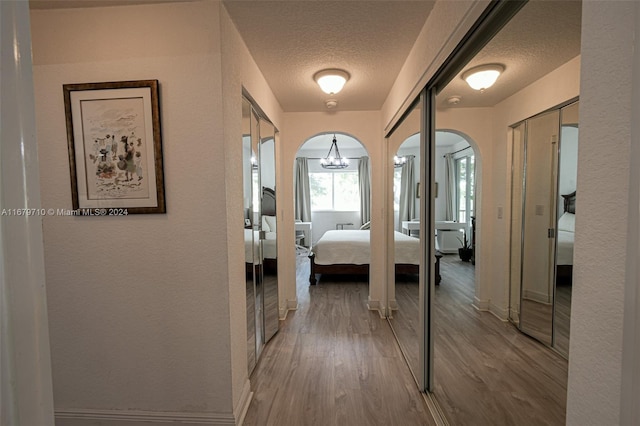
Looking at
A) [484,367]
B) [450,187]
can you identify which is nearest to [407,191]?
[450,187]

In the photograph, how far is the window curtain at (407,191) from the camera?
228 cm

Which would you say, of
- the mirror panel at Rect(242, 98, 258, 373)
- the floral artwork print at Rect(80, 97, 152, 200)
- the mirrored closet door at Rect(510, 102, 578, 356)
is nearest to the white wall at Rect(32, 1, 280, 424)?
the floral artwork print at Rect(80, 97, 152, 200)

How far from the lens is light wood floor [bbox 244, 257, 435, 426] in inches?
70.3

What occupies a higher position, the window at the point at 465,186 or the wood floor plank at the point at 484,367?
the window at the point at 465,186

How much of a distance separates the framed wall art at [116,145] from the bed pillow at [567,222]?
1760 mm

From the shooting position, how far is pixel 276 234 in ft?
9.84

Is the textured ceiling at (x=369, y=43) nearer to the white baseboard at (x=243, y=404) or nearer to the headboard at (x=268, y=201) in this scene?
the headboard at (x=268, y=201)

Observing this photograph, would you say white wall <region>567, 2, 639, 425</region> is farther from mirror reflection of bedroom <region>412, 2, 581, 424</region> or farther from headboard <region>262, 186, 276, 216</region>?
headboard <region>262, 186, 276, 216</region>

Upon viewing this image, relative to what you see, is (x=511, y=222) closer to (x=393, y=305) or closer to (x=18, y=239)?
(x=18, y=239)

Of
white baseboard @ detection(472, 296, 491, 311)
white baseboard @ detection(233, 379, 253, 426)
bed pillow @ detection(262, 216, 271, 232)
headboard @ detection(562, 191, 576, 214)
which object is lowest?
white baseboard @ detection(233, 379, 253, 426)

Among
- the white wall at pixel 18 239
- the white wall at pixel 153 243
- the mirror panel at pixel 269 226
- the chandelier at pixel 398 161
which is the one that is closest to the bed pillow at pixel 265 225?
the mirror panel at pixel 269 226

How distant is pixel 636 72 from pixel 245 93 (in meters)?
1.96

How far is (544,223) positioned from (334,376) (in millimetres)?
1892

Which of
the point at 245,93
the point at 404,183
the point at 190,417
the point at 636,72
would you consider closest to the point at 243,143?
the point at 245,93
